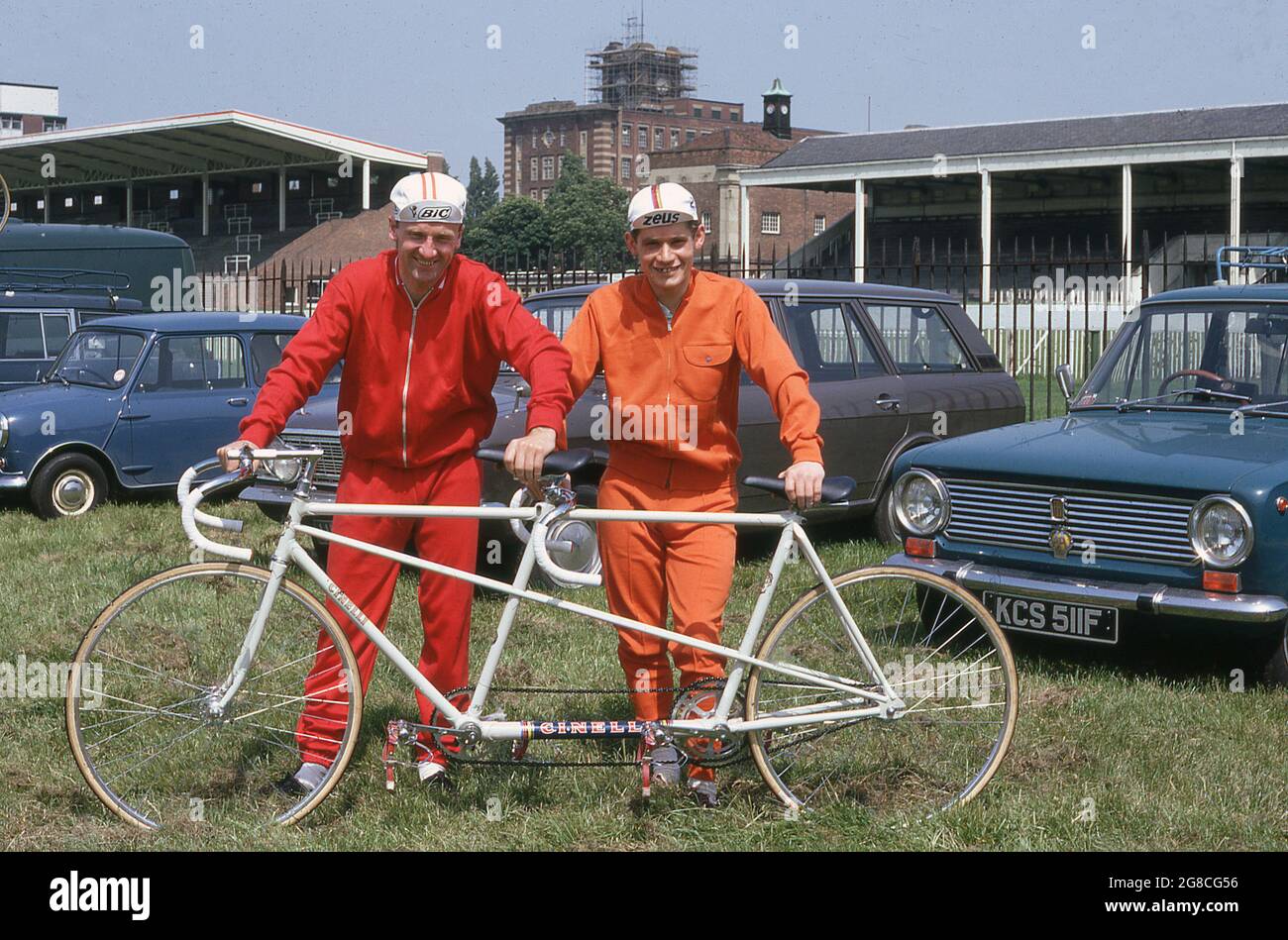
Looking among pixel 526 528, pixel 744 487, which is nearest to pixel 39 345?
pixel 744 487

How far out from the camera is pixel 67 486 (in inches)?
498

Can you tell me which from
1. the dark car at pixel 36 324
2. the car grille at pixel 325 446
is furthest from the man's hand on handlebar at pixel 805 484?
the dark car at pixel 36 324

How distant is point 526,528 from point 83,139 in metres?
48.0

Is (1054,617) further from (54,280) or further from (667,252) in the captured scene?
(54,280)

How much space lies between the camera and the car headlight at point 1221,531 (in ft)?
21.0

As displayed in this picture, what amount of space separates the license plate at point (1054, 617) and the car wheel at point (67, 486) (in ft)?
27.4

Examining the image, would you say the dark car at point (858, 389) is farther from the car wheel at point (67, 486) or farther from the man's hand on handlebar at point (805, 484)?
the man's hand on handlebar at point (805, 484)

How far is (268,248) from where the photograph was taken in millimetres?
52656

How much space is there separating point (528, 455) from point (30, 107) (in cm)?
11495

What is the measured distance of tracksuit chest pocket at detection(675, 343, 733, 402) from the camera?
16.9 ft

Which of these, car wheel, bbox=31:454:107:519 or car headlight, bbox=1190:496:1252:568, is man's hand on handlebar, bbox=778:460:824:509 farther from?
car wheel, bbox=31:454:107:519

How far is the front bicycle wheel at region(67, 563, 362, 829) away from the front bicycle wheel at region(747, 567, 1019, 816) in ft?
4.50

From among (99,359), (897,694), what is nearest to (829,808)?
(897,694)

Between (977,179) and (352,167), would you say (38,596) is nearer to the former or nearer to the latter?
(352,167)
